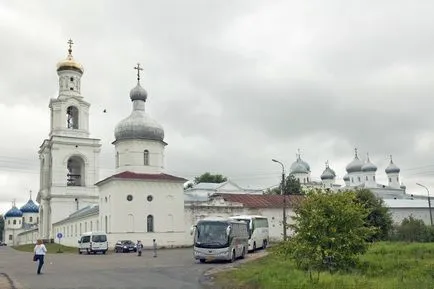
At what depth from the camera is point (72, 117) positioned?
245 feet

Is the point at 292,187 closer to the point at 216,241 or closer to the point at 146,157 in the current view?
the point at 146,157

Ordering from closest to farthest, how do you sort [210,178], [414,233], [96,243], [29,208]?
[96,243]
[414,233]
[210,178]
[29,208]

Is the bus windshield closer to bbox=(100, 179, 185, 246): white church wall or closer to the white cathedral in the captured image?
the white cathedral

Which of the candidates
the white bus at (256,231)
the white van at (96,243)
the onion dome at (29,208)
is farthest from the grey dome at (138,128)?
the onion dome at (29,208)

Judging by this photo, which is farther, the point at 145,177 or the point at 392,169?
the point at 392,169

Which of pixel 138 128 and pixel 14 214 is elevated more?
pixel 138 128

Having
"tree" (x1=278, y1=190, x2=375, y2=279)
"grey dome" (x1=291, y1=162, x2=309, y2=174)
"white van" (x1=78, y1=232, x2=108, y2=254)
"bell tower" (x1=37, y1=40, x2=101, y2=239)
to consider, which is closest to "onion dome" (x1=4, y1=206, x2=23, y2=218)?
"bell tower" (x1=37, y1=40, x2=101, y2=239)

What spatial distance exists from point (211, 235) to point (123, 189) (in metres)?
24.0

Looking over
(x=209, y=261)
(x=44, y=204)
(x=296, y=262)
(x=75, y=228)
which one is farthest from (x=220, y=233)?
(x=44, y=204)

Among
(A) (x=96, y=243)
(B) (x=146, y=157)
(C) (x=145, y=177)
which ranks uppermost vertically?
(B) (x=146, y=157)

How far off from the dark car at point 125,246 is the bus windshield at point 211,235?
17963 millimetres

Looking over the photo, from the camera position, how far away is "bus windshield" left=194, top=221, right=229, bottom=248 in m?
28.5

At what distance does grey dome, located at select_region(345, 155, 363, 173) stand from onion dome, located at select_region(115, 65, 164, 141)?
6258 cm

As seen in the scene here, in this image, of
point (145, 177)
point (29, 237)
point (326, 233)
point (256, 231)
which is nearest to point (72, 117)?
point (145, 177)
